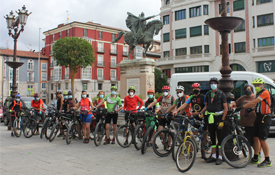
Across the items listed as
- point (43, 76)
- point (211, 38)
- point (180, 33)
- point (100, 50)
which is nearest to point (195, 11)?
point (180, 33)

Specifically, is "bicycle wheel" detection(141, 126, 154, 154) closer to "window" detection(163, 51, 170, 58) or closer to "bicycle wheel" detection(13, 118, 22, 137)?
"bicycle wheel" detection(13, 118, 22, 137)

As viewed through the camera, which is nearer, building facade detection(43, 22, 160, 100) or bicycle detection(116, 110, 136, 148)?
bicycle detection(116, 110, 136, 148)

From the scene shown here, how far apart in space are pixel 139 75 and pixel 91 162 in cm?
1061

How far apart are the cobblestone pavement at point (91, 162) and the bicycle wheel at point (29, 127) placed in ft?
6.72

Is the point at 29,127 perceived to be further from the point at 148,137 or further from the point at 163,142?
the point at 163,142

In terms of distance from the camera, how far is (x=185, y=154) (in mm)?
5508

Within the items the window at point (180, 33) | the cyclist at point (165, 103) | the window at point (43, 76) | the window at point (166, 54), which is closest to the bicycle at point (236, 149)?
the cyclist at point (165, 103)

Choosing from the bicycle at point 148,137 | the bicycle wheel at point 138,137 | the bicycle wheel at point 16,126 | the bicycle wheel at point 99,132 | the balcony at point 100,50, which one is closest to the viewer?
the bicycle at point 148,137

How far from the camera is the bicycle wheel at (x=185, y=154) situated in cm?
544

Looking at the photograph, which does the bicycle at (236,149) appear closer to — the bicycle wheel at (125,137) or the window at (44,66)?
the bicycle wheel at (125,137)

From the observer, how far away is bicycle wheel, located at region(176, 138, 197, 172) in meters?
5.44

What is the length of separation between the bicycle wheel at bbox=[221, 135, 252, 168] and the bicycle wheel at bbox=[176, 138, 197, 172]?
0.74m

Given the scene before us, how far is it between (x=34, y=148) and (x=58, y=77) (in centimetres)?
5335

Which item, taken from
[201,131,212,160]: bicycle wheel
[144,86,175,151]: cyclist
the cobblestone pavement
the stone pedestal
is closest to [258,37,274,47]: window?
the stone pedestal
